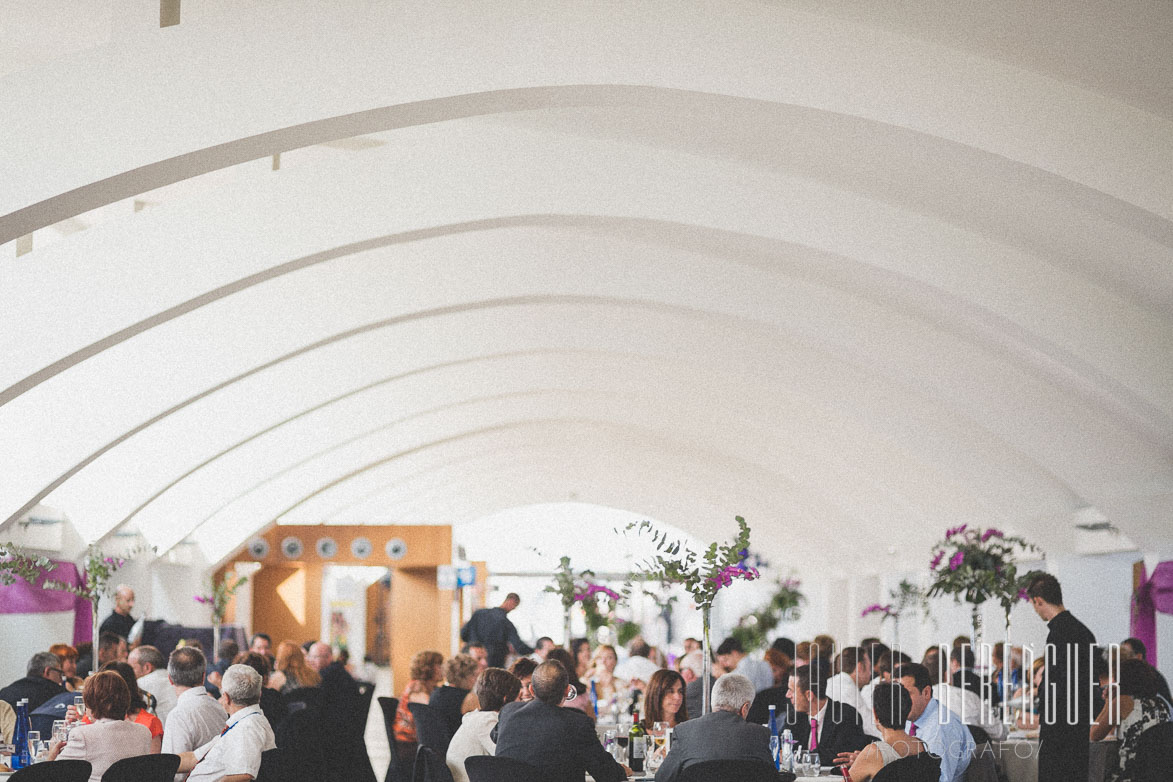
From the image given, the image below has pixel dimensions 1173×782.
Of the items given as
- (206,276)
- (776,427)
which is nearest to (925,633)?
(776,427)

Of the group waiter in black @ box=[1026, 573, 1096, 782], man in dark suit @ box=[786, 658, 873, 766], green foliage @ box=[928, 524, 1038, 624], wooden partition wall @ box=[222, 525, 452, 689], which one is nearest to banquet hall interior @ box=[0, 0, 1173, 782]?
green foliage @ box=[928, 524, 1038, 624]

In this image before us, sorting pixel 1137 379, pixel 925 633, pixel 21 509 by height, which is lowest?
pixel 925 633

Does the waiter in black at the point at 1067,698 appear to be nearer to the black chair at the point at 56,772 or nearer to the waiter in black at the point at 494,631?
the black chair at the point at 56,772

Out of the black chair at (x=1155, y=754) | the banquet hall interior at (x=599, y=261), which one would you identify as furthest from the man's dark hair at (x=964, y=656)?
the black chair at (x=1155, y=754)

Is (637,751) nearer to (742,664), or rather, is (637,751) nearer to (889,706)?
(889,706)

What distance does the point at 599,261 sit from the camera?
10188mm

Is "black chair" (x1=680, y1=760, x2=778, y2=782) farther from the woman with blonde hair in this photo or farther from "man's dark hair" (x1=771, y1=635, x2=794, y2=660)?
the woman with blonde hair

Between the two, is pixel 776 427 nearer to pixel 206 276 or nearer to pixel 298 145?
pixel 206 276

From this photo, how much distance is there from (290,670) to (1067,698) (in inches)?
276

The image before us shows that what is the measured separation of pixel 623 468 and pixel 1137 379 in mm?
17344

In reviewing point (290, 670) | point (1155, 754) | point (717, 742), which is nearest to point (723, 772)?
point (717, 742)

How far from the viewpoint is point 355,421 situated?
16.0 metres

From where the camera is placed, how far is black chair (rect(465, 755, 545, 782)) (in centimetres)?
552

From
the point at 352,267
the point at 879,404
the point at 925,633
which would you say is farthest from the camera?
the point at 925,633
